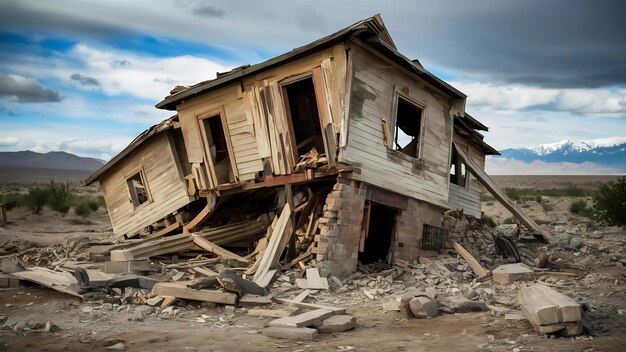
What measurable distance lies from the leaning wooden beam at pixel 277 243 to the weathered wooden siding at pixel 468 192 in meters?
6.12

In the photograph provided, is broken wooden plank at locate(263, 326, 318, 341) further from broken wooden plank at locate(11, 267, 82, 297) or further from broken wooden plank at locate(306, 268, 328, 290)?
broken wooden plank at locate(11, 267, 82, 297)

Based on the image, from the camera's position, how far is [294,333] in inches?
304

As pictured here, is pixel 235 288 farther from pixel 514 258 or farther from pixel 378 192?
Answer: pixel 514 258

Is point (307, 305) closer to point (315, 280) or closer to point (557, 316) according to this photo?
point (315, 280)

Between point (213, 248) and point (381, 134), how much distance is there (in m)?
5.28

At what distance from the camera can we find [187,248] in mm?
15438

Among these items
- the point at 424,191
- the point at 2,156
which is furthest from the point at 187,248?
the point at 2,156

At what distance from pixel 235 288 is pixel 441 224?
7354 millimetres

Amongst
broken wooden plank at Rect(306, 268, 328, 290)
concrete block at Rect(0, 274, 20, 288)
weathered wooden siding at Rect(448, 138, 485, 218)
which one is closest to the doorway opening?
broken wooden plank at Rect(306, 268, 328, 290)

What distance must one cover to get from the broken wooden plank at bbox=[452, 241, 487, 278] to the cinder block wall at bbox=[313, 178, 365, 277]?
114 inches

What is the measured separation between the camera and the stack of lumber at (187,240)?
14095 mm

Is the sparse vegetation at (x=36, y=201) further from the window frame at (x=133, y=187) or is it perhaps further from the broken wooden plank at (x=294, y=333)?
the broken wooden plank at (x=294, y=333)

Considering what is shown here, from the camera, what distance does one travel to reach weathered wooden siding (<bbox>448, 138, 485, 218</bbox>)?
1780 cm

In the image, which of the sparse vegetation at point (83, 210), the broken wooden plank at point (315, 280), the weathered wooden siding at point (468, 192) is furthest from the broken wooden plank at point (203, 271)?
the sparse vegetation at point (83, 210)
